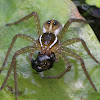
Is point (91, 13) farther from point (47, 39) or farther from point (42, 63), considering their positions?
point (42, 63)

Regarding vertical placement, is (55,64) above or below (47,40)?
below

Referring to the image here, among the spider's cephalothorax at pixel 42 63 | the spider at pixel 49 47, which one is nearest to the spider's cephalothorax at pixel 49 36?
the spider at pixel 49 47

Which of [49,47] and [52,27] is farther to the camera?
[52,27]

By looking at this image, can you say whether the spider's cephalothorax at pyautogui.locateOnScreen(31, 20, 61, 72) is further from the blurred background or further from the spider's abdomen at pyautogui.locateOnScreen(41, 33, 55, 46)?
the blurred background

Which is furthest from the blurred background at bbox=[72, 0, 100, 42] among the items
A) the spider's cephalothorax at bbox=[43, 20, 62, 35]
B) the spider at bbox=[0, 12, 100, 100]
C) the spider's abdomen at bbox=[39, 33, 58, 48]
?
the spider's abdomen at bbox=[39, 33, 58, 48]

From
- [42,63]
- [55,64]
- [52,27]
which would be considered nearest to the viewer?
[42,63]

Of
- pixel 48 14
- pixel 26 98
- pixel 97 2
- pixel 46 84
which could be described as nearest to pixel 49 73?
pixel 46 84

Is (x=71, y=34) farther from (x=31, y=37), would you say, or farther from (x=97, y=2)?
(x=97, y=2)

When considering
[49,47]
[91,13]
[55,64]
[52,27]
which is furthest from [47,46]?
[91,13]
